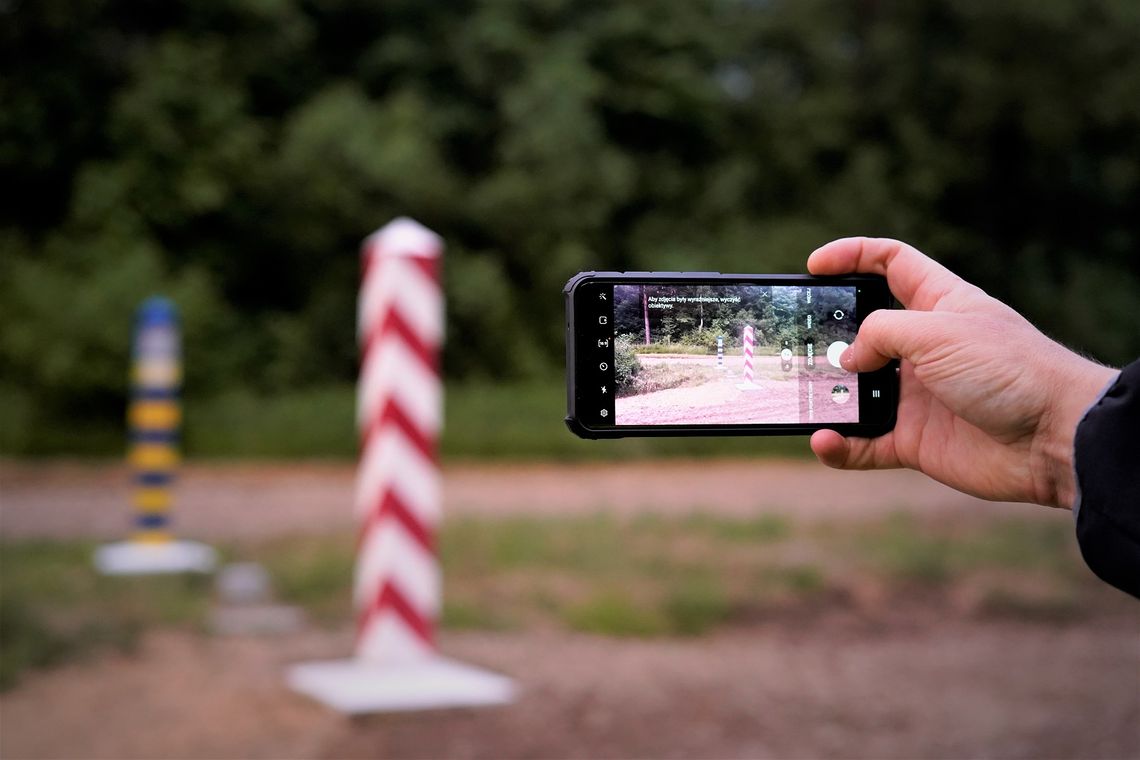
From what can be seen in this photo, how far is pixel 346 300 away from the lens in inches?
715

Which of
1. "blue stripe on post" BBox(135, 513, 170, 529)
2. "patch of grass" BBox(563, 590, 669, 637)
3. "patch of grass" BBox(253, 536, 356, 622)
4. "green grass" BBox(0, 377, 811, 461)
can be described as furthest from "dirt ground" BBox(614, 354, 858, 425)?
"green grass" BBox(0, 377, 811, 461)

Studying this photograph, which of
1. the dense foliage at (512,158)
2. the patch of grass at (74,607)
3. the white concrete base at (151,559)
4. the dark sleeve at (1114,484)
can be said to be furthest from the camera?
the dense foliage at (512,158)

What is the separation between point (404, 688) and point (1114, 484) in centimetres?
421

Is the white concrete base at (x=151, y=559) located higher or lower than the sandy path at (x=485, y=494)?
higher

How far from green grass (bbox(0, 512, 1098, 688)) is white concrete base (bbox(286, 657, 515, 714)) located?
1333 mm

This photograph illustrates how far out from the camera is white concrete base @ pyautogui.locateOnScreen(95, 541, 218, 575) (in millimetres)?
8109

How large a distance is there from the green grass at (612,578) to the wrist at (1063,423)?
16.1 feet

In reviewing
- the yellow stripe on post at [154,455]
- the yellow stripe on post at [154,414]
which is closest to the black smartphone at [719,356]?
the yellow stripe on post at [154,455]

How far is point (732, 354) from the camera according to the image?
1736 mm

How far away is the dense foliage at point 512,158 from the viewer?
16.7m

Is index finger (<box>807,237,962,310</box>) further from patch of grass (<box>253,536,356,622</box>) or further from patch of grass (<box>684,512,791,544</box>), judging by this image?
patch of grass (<box>684,512,791,544</box>)

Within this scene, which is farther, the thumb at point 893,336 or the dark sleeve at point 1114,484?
the thumb at point 893,336

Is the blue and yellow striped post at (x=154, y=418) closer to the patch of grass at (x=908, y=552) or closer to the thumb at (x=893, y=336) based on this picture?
the patch of grass at (x=908, y=552)

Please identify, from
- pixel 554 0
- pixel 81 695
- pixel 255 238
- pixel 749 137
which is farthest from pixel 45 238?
pixel 81 695
